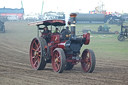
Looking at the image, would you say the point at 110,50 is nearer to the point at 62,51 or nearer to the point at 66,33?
the point at 66,33

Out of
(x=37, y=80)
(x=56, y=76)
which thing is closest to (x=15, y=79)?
(x=37, y=80)

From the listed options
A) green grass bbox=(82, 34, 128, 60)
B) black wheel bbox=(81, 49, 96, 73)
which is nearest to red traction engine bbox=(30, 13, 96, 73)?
black wheel bbox=(81, 49, 96, 73)

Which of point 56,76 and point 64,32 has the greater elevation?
point 64,32

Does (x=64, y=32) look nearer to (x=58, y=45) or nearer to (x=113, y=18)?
(x=58, y=45)

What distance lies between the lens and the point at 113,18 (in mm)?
46281

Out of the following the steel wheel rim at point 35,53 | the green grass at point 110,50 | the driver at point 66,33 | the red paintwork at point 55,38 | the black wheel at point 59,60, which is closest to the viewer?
the black wheel at point 59,60

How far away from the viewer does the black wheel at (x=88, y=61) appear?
10.3m

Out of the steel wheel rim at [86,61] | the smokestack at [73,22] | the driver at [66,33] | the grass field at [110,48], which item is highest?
the smokestack at [73,22]

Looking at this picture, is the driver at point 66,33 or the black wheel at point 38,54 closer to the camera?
the driver at point 66,33

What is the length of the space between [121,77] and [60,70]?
201 centimetres

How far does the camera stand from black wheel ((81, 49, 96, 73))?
10.3 meters

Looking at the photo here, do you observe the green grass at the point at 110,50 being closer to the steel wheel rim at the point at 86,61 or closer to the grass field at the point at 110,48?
the grass field at the point at 110,48

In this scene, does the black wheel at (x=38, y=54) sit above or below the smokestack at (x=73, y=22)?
below

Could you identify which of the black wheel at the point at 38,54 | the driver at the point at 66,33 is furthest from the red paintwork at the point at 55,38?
the black wheel at the point at 38,54
